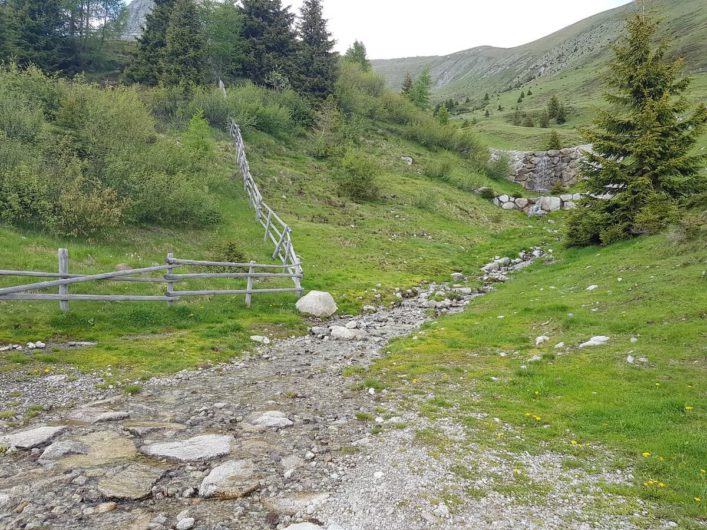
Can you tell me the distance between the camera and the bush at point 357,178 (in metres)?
36.0

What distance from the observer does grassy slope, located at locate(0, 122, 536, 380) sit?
1195 centimetres

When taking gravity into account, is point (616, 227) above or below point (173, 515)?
above

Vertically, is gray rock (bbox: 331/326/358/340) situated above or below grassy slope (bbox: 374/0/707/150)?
below

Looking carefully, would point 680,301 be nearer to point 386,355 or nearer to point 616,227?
point 386,355

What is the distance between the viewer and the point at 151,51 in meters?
46.6

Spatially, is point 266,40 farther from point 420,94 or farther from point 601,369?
point 601,369

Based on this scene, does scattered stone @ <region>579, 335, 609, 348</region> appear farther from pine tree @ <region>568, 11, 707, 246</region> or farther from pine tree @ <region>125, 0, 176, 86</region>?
pine tree @ <region>125, 0, 176, 86</region>

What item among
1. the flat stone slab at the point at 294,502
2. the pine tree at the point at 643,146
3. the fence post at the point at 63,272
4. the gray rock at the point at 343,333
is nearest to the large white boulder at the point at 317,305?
the gray rock at the point at 343,333

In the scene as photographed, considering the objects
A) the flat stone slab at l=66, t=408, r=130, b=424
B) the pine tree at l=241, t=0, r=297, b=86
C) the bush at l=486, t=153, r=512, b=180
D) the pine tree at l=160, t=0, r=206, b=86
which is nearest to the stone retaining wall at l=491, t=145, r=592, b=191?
the bush at l=486, t=153, r=512, b=180

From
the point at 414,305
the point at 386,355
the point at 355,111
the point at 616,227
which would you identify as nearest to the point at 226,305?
the point at 386,355

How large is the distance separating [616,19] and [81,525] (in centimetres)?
24512

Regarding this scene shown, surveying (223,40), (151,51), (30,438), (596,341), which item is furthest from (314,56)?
(30,438)

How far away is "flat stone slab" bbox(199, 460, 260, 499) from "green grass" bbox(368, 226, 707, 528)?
13.3 feet

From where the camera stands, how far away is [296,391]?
9.98 m
